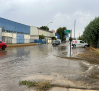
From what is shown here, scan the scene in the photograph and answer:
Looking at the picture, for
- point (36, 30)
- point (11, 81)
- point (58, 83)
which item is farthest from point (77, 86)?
point (36, 30)

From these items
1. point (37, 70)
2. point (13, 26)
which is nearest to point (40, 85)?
point (37, 70)

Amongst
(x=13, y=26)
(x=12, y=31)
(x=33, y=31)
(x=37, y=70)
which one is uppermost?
(x=13, y=26)

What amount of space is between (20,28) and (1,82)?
40.6 metres

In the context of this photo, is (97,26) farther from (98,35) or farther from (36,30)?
(36,30)

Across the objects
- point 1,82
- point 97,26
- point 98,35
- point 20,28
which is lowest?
point 1,82

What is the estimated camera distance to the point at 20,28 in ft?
142

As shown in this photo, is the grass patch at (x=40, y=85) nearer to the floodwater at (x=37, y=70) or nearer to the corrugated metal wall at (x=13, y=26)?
the floodwater at (x=37, y=70)

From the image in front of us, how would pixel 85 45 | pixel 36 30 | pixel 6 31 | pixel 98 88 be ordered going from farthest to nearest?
pixel 36 30 → pixel 6 31 → pixel 85 45 → pixel 98 88

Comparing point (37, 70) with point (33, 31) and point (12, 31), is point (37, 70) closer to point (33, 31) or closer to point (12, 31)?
point (12, 31)

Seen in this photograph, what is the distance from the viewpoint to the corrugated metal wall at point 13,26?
33.6 m

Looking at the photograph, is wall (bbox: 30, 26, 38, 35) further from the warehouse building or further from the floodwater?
the floodwater

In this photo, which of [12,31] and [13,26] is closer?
[12,31]

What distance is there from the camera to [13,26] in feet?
127

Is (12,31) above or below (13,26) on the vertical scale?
below
